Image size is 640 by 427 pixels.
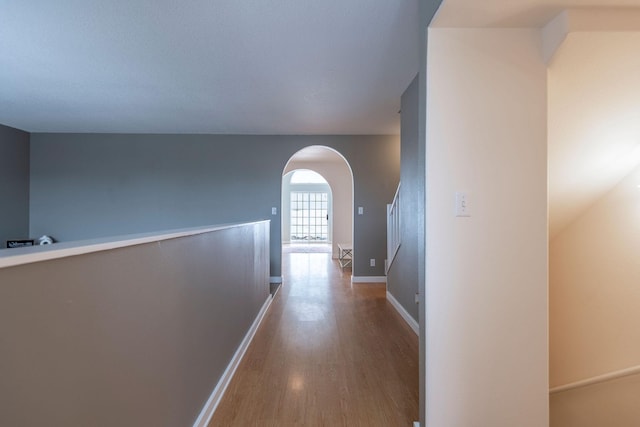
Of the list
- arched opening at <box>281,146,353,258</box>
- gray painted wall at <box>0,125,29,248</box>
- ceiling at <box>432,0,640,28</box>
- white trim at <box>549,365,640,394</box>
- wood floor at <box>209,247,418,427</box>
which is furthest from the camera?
arched opening at <box>281,146,353,258</box>

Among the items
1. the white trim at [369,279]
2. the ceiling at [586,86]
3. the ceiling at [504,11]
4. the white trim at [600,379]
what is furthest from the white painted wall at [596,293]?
the white trim at [369,279]

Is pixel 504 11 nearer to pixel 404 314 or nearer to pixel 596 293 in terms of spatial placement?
pixel 596 293

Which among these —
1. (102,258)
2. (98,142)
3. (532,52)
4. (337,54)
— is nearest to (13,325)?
(102,258)

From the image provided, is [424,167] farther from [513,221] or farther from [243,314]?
[243,314]

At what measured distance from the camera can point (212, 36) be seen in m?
2.29

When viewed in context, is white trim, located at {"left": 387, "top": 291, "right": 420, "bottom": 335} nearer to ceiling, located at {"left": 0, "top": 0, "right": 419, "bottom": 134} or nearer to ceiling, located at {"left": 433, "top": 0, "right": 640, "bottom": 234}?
ceiling, located at {"left": 433, "top": 0, "right": 640, "bottom": 234}

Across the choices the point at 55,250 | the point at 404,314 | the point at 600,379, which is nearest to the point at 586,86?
the point at 600,379

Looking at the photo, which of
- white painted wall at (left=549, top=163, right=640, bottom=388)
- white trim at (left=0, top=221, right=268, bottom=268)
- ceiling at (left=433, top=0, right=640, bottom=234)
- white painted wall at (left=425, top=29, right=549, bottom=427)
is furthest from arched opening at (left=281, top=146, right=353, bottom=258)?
white trim at (left=0, top=221, right=268, bottom=268)

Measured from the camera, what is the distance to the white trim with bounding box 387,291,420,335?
3.02m

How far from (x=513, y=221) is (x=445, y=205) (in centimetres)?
33

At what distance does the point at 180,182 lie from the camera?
16.7 feet

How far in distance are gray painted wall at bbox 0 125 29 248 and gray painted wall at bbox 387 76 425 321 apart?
Result: 18.2 feet

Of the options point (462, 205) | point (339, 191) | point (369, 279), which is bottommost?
point (369, 279)

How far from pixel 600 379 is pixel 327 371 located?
6.29 ft
